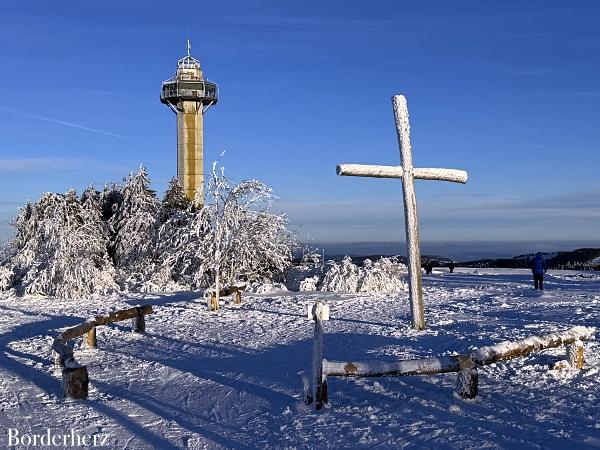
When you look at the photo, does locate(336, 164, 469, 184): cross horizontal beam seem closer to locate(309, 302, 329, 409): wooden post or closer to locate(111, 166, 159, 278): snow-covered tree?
locate(309, 302, 329, 409): wooden post

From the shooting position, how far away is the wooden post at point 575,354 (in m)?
8.45

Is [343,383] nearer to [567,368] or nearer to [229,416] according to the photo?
[229,416]

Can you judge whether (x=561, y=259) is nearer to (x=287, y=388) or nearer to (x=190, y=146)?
(x=190, y=146)

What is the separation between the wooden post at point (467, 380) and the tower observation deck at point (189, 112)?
30.9 metres

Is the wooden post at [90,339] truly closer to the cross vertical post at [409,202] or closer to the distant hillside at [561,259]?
the cross vertical post at [409,202]

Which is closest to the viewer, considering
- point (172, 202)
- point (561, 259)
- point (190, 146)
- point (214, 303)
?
point (214, 303)

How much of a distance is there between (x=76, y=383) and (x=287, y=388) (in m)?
2.93

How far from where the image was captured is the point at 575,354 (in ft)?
27.9

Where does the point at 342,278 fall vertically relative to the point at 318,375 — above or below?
above

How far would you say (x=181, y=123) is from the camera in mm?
38469

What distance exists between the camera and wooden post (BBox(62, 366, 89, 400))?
8.21 meters

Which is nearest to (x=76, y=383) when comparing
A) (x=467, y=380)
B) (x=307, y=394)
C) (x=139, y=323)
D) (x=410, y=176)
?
(x=307, y=394)

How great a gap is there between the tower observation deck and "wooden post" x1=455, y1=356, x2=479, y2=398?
3086 centimetres

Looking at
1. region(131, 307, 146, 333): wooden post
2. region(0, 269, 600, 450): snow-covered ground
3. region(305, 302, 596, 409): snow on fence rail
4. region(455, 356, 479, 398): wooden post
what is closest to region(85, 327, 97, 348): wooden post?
region(0, 269, 600, 450): snow-covered ground
